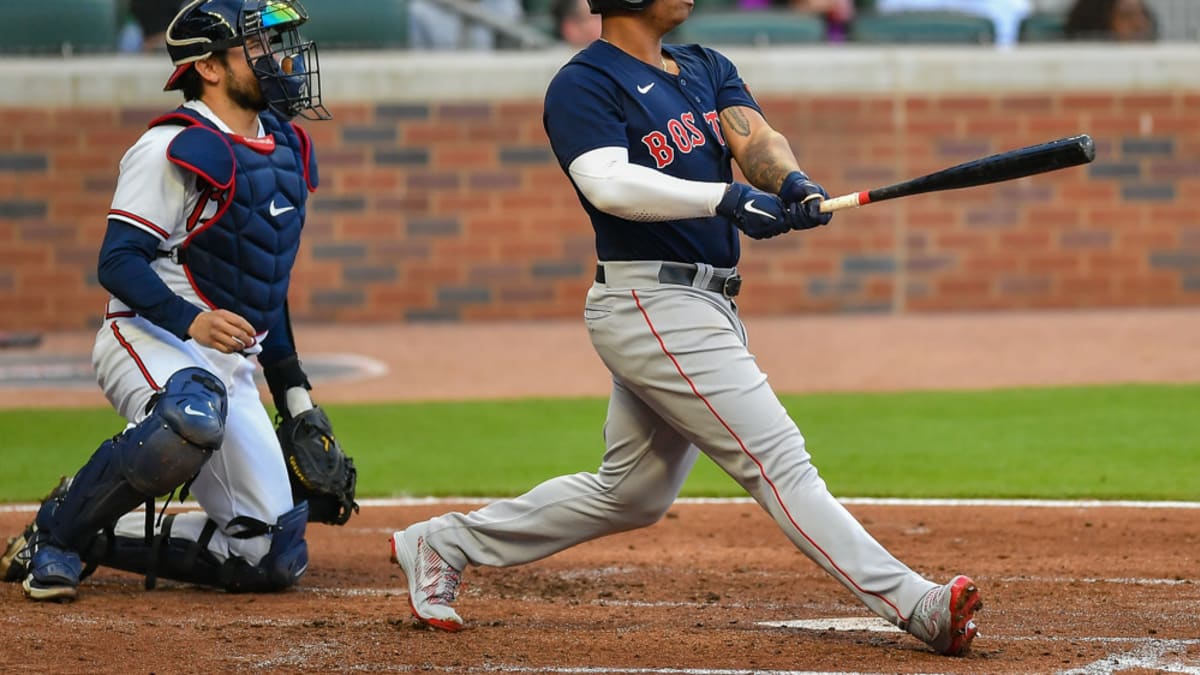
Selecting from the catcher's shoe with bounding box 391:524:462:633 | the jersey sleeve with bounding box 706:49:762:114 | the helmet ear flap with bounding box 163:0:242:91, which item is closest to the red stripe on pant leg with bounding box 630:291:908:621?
the jersey sleeve with bounding box 706:49:762:114

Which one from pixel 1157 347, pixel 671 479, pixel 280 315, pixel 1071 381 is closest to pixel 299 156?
pixel 280 315

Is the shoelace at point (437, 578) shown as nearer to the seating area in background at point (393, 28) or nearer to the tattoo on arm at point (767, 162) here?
the tattoo on arm at point (767, 162)

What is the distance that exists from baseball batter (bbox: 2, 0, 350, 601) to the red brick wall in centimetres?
700

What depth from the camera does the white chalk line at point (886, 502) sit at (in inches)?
261

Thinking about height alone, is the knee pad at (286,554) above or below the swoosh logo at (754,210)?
below

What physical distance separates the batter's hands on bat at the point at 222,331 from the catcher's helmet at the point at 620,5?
Result: 1.31 meters

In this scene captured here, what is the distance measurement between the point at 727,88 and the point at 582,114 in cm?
56

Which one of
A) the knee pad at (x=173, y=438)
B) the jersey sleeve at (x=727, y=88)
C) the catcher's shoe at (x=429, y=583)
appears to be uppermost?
the jersey sleeve at (x=727, y=88)

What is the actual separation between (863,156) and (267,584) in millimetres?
8121

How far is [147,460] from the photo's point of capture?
4922 mm

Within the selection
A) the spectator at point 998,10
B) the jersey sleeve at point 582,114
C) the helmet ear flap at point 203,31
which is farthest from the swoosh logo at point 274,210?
the spectator at point 998,10

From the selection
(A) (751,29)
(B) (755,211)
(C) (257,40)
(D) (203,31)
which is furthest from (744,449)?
(A) (751,29)

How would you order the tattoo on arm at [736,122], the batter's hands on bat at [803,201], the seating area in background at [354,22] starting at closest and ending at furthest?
the batter's hands on bat at [803,201] < the tattoo on arm at [736,122] < the seating area in background at [354,22]

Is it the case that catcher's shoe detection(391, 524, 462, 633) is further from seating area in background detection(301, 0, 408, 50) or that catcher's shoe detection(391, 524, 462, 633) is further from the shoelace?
seating area in background detection(301, 0, 408, 50)
